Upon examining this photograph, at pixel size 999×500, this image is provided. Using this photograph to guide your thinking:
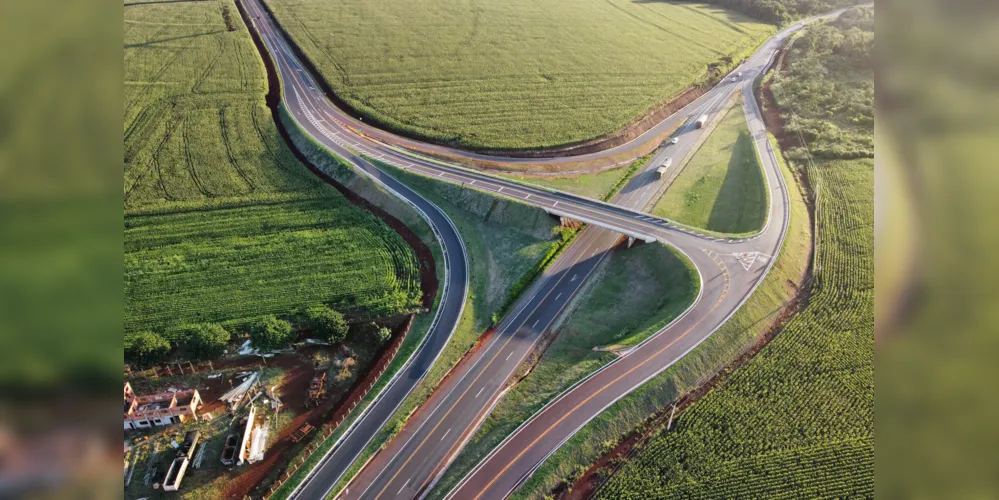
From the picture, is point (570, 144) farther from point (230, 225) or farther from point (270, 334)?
point (270, 334)

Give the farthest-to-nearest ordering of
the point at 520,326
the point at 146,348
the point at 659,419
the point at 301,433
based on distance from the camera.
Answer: the point at 520,326 → the point at 146,348 → the point at 301,433 → the point at 659,419

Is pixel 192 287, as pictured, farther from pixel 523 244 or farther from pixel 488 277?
pixel 523 244

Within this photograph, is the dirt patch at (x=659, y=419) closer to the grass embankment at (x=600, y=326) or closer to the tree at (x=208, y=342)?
the grass embankment at (x=600, y=326)

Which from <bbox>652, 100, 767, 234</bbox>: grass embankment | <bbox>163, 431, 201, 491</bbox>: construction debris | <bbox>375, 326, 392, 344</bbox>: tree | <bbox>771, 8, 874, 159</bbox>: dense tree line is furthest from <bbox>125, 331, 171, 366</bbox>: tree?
<bbox>771, 8, 874, 159</bbox>: dense tree line

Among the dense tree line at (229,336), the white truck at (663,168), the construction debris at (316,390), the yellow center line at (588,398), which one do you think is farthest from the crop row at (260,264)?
the white truck at (663,168)

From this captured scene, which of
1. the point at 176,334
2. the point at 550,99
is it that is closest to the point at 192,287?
the point at 176,334

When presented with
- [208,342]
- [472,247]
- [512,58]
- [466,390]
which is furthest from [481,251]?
[512,58]
